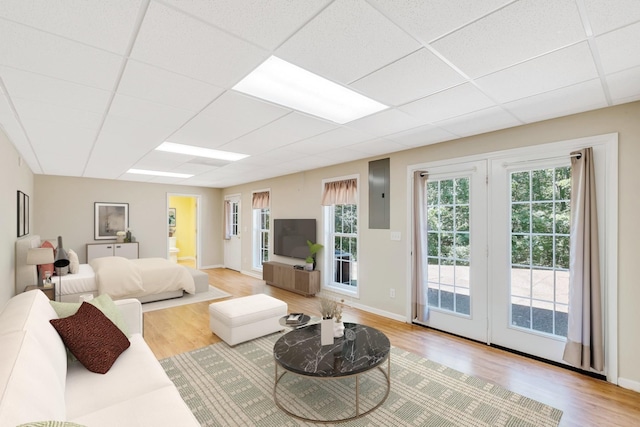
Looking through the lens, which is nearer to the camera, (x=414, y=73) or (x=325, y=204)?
(x=414, y=73)

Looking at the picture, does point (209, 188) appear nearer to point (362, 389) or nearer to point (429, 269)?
point (429, 269)

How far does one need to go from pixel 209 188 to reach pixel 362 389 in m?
7.35

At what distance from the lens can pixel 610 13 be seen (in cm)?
139

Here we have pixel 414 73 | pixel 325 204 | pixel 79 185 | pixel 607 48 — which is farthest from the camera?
pixel 79 185

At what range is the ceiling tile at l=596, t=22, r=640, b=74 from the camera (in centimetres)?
154

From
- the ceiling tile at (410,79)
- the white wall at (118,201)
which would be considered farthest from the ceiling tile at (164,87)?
the white wall at (118,201)

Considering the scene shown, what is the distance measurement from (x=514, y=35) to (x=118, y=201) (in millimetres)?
8025

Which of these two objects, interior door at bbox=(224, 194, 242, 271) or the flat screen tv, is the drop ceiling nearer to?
the flat screen tv

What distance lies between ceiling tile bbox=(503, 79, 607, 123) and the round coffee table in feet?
7.62

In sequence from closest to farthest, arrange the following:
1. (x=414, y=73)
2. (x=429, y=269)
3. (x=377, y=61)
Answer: (x=377, y=61) → (x=414, y=73) → (x=429, y=269)

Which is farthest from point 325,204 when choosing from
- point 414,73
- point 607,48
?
point 607,48

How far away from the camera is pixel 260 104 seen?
2420mm

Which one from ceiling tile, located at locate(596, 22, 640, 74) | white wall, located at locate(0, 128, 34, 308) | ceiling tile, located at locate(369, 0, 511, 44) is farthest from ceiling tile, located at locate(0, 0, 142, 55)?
white wall, located at locate(0, 128, 34, 308)

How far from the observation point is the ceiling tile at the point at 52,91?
1912 millimetres
